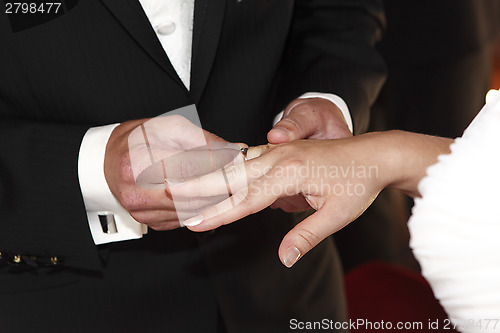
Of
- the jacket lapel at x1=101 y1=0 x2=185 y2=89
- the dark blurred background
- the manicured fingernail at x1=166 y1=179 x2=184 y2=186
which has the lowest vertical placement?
the dark blurred background

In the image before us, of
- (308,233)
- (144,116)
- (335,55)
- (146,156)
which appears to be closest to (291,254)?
(308,233)

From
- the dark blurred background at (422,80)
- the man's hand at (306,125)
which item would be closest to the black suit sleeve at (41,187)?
the man's hand at (306,125)

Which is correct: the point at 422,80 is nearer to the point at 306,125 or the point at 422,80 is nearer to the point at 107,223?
the point at 306,125

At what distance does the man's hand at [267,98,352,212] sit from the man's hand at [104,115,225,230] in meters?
0.11

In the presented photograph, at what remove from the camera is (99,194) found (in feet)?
2.45

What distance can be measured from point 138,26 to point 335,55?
1.45 feet

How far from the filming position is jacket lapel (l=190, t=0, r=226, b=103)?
81 centimetres

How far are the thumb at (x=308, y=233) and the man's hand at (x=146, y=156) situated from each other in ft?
0.50

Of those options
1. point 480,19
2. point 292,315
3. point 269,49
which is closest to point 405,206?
point 480,19

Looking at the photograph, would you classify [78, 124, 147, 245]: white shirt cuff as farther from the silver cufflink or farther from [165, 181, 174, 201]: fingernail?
[165, 181, 174, 201]: fingernail

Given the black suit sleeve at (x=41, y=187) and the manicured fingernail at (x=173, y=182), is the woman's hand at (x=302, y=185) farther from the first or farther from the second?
the black suit sleeve at (x=41, y=187)

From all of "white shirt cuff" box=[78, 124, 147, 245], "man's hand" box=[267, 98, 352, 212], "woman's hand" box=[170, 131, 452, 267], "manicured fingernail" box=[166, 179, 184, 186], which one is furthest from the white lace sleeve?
"white shirt cuff" box=[78, 124, 147, 245]

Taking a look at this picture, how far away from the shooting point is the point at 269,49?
0.93 meters

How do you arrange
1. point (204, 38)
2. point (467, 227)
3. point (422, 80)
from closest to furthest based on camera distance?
point (467, 227) < point (204, 38) < point (422, 80)
